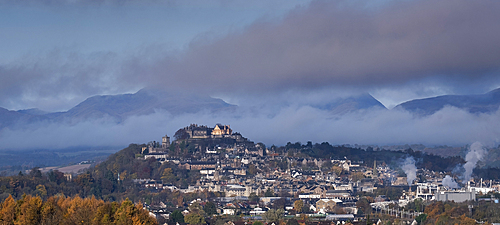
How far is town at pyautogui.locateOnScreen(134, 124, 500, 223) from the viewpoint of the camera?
292 feet

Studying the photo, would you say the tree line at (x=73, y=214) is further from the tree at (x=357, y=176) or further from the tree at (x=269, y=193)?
the tree at (x=357, y=176)

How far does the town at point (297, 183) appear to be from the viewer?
292ft

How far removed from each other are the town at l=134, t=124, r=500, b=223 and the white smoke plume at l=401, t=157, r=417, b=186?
148 millimetres

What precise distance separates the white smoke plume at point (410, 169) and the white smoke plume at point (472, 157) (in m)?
7.61

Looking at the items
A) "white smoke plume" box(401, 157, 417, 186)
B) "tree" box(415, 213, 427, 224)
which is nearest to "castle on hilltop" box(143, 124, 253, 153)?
"white smoke plume" box(401, 157, 417, 186)

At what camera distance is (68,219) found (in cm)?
4853

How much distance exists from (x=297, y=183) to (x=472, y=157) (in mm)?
56646

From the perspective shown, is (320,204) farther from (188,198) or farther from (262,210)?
(188,198)

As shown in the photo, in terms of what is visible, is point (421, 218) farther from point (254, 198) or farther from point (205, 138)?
point (205, 138)

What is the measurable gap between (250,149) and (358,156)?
19.5m

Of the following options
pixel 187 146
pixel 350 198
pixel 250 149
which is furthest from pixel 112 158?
pixel 350 198

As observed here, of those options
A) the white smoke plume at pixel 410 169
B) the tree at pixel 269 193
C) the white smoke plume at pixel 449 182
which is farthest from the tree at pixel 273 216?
the white smoke plume at pixel 410 169

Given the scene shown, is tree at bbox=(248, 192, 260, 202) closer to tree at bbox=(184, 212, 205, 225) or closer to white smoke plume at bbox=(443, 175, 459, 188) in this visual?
tree at bbox=(184, 212, 205, 225)

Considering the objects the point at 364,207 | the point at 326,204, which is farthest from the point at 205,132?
the point at 364,207
